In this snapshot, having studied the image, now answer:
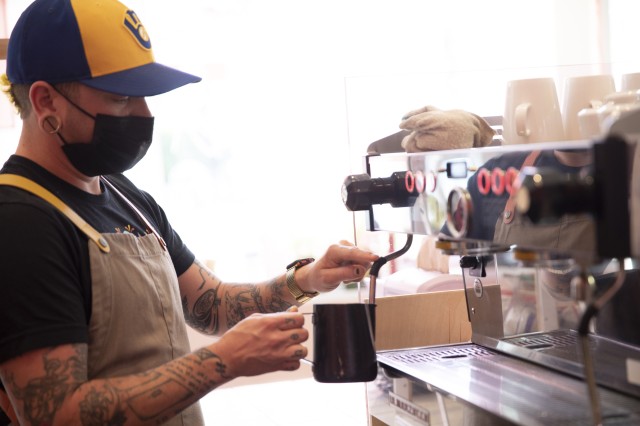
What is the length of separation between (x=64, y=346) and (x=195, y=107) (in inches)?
124

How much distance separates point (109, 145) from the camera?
1288mm

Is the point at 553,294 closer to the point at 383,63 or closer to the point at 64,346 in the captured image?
the point at 64,346

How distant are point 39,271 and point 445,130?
64 centimetres

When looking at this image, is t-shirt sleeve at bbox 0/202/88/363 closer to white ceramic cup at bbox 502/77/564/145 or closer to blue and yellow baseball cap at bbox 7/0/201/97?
blue and yellow baseball cap at bbox 7/0/201/97

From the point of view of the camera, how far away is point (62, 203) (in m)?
1.25

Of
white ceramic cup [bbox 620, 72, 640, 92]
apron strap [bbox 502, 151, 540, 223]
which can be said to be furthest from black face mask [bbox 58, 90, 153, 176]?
white ceramic cup [bbox 620, 72, 640, 92]

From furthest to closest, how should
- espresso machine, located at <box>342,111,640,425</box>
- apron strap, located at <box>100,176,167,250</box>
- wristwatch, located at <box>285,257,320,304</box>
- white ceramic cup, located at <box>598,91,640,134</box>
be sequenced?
wristwatch, located at <box>285,257,320,304</box> → apron strap, located at <box>100,176,167,250</box> → white ceramic cup, located at <box>598,91,640,134</box> → espresso machine, located at <box>342,111,640,425</box>

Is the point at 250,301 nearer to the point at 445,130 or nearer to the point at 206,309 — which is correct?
the point at 206,309

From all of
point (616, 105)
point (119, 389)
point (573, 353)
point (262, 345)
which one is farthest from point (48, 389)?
point (616, 105)

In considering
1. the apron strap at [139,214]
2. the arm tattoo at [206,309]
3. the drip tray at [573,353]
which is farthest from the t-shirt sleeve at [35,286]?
the drip tray at [573,353]

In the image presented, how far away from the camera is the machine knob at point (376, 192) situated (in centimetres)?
121

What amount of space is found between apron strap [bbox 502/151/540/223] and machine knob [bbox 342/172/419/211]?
249 mm

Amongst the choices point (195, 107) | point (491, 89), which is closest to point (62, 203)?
point (491, 89)

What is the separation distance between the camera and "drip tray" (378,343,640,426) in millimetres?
981
